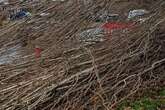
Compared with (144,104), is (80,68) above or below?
above

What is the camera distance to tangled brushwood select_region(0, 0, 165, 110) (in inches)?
214

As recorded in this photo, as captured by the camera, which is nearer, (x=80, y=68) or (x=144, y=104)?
(x=144, y=104)

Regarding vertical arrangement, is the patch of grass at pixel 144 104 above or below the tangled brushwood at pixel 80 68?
below

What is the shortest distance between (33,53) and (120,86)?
5.00 ft

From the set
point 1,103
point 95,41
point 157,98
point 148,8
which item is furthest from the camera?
point 148,8

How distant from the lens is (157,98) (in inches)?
225

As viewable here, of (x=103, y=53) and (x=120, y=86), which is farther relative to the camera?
(x=103, y=53)

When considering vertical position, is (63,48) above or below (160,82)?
above

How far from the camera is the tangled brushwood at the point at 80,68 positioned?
17.8ft

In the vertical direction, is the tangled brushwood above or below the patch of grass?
above

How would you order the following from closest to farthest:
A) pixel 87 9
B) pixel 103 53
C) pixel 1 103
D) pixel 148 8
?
pixel 1 103 → pixel 103 53 → pixel 87 9 → pixel 148 8

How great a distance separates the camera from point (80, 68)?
5.93m

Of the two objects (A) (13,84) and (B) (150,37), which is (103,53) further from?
(A) (13,84)

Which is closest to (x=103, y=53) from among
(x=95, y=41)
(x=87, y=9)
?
(x=95, y=41)
